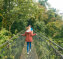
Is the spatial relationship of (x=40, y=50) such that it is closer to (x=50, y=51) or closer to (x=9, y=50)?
(x=50, y=51)

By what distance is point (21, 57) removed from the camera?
5.57 m

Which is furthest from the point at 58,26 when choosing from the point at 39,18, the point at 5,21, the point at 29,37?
the point at 29,37

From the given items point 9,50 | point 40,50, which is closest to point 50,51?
point 9,50

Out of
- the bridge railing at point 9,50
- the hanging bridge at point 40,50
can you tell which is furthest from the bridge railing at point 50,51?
the bridge railing at point 9,50

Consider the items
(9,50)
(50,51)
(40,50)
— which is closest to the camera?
(9,50)

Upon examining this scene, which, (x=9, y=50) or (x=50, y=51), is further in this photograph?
(x=50, y=51)

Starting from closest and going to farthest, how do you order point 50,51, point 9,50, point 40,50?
1. point 9,50
2. point 50,51
3. point 40,50

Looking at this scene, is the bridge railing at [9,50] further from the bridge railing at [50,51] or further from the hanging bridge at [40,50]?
the bridge railing at [50,51]

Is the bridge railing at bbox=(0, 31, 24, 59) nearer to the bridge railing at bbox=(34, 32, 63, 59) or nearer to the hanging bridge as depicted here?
the hanging bridge

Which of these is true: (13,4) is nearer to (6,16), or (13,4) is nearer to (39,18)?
(6,16)

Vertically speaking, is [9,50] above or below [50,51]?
above

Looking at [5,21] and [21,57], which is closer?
[21,57]

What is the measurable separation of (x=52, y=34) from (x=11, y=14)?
11925 mm

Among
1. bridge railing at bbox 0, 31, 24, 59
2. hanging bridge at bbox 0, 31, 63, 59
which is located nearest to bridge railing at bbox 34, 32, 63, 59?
hanging bridge at bbox 0, 31, 63, 59
